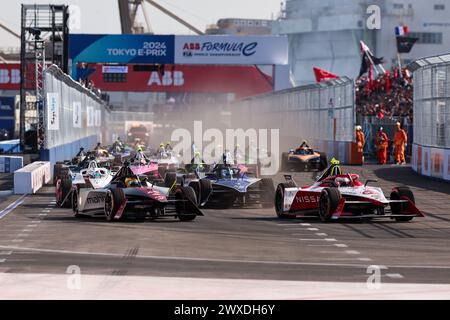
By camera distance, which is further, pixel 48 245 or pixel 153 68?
pixel 153 68

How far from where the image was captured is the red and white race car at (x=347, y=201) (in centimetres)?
2036

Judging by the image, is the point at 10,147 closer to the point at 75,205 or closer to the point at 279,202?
the point at 75,205

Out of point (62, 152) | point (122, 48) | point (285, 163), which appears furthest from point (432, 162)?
point (122, 48)

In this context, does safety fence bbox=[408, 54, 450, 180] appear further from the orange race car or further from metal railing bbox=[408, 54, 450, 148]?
the orange race car

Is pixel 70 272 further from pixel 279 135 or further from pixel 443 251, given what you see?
pixel 279 135

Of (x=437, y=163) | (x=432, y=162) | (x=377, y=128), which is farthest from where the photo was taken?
(x=377, y=128)

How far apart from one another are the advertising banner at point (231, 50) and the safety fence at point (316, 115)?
2715 mm

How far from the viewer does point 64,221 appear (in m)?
21.5

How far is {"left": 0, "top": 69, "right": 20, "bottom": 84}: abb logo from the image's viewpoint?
294 feet

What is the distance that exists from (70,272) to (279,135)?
58.2m

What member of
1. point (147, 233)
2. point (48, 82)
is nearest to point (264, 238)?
point (147, 233)

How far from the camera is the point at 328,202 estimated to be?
20438mm

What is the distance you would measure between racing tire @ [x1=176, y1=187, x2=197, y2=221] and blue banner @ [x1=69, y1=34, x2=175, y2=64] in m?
47.1

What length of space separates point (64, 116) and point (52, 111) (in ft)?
20.9
